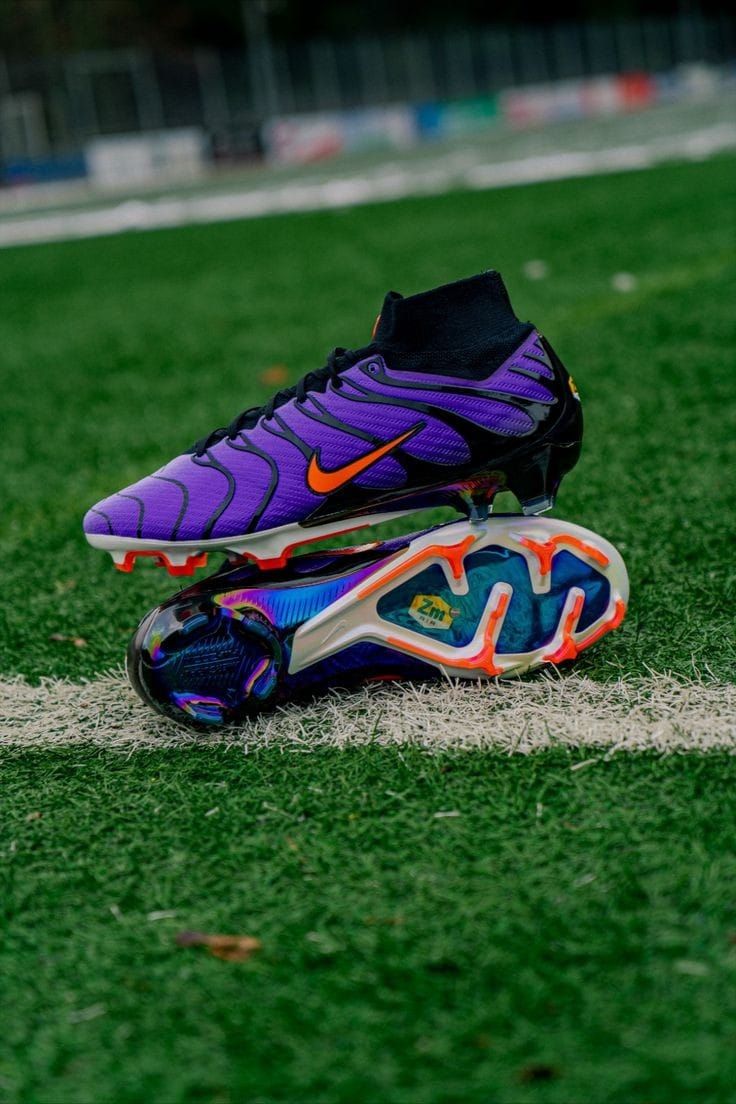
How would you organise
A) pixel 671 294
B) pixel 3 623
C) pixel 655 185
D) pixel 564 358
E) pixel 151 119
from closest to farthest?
pixel 3 623, pixel 564 358, pixel 671 294, pixel 655 185, pixel 151 119

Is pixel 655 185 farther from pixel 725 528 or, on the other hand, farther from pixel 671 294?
pixel 725 528

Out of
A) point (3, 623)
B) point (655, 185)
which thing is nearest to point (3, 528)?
point (3, 623)

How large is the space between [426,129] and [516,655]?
33.3 m

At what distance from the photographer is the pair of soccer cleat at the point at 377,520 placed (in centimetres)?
175

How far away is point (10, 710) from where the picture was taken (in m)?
2.03

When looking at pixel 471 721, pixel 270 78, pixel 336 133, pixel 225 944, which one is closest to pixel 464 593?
pixel 471 721

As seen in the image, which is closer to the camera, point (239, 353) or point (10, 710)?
point (10, 710)

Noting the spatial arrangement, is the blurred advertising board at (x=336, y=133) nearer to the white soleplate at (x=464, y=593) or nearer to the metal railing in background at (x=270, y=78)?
the metal railing in background at (x=270, y=78)

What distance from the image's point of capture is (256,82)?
34062mm

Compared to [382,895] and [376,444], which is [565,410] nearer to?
[376,444]

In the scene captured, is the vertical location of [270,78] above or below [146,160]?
above

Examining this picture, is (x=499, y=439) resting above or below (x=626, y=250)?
above

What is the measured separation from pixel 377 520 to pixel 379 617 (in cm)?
14

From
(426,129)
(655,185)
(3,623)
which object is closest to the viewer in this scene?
(3,623)
